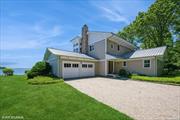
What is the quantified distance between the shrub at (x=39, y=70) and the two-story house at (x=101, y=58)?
1.12 m

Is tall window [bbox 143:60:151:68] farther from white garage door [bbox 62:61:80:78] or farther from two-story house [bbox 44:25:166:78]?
white garage door [bbox 62:61:80:78]

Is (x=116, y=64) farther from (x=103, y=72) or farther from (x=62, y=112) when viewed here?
(x=62, y=112)

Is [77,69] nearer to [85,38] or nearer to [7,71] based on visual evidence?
[85,38]

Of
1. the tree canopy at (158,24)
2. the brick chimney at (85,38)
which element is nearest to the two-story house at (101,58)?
the brick chimney at (85,38)

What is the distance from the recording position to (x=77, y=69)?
20.4 meters

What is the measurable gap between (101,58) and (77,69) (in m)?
4.81

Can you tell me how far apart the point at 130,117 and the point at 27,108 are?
4.64 m

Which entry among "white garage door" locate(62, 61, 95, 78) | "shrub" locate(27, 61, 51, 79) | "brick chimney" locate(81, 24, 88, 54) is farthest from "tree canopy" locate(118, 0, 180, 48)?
"shrub" locate(27, 61, 51, 79)

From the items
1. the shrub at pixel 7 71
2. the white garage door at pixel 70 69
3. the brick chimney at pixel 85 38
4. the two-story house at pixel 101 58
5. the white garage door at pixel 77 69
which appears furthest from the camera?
the brick chimney at pixel 85 38

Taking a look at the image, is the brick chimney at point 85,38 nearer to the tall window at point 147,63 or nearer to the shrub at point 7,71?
the tall window at point 147,63

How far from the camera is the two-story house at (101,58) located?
19.1 metres

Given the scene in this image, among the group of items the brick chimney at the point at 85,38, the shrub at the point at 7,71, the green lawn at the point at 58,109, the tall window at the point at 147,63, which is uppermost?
the brick chimney at the point at 85,38

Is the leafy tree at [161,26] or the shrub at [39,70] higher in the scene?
the leafy tree at [161,26]

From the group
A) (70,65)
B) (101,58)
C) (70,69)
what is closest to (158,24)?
(101,58)
